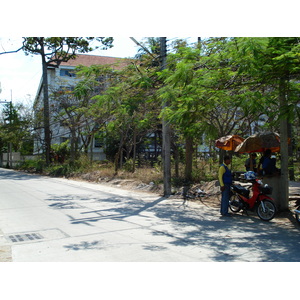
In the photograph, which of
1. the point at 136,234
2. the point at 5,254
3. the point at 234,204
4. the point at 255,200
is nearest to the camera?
the point at 5,254

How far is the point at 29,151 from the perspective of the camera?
52625 mm

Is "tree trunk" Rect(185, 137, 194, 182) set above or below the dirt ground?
above

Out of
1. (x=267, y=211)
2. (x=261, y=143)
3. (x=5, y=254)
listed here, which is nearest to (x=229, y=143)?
(x=261, y=143)

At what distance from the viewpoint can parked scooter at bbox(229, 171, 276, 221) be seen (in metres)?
9.34

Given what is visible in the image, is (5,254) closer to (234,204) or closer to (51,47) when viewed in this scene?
(234,204)

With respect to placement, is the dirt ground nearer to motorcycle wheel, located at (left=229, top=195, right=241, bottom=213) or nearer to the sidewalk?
motorcycle wheel, located at (left=229, top=195, right=241, bottom=213)

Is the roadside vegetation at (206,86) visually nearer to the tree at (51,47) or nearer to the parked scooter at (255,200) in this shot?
the parked scooter at (255,200)

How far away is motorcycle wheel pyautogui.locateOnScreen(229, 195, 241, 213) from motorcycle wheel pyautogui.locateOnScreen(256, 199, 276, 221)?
855 mm

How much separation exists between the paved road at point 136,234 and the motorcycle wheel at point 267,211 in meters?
0.20

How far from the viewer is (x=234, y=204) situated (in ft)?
34.4

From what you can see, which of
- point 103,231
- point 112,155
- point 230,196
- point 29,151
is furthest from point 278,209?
point 29,151

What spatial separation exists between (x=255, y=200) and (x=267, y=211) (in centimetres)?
55

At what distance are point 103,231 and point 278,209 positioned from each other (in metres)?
5.63

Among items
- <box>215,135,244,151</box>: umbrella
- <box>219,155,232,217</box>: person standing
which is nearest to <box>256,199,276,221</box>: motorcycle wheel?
<box>219,155,232,217</box>: person standing
